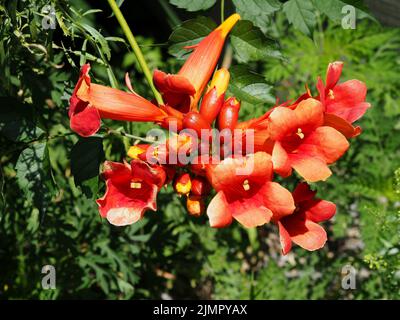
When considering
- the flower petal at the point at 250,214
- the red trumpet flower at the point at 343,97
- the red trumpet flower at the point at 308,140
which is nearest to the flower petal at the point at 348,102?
the red trumpet flower at the point at 343,97

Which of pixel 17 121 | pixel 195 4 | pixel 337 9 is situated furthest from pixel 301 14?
pixel 17 121

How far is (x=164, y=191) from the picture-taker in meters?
2.94

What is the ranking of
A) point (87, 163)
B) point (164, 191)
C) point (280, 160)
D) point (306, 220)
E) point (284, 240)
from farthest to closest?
point (164, 191)
point (87, 163)
point (306, 220)
point (284, 240)
point (280, 160)

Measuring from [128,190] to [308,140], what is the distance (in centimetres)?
48

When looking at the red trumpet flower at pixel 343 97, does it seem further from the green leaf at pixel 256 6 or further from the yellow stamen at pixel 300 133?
the green leaf at pixel 256 6

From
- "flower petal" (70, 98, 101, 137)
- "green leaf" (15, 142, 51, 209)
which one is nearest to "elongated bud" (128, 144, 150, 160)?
"flower petal" (70, 98, 101, 137)

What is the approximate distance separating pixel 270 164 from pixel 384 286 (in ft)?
5.81

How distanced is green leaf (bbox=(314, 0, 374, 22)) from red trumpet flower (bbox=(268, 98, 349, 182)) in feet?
1.63

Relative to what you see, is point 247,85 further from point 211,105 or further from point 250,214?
point 250,214

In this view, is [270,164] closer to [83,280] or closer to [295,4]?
[295,4]

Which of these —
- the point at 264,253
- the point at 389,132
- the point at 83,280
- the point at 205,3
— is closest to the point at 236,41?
the point at 205,3

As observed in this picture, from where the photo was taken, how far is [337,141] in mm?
1535

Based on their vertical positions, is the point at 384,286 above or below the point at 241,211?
below

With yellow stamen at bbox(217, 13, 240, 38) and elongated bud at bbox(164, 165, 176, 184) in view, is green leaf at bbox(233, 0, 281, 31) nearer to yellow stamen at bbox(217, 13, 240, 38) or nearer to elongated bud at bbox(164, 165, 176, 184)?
yellow stamen at bbox(217, 13, 240, 38)
